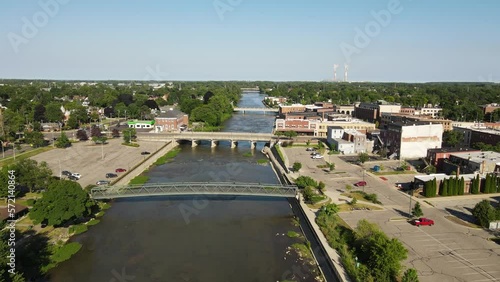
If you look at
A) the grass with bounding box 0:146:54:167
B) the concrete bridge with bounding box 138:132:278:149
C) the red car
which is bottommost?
the red car

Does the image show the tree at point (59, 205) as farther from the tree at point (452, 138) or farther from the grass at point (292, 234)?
the tree at point (452, 138)

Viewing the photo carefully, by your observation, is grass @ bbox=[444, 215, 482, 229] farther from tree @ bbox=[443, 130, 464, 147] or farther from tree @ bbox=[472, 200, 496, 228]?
tree @ bbox=[443, 130, 464, 147]

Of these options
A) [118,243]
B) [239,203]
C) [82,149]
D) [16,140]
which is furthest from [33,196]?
[16,140]

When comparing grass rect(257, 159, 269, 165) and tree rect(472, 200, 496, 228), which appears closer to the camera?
tree rect(472, 200, 496, 228)

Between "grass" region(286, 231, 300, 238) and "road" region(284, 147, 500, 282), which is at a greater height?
"road" region(284, 147, 500, 282)

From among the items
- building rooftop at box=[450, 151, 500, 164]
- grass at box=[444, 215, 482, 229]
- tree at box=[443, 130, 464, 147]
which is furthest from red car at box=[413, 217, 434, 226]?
tree at box=[443, 130, 464, 147]

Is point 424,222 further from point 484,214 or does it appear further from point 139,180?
point 139,180

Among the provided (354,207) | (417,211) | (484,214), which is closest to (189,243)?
(354,207)
